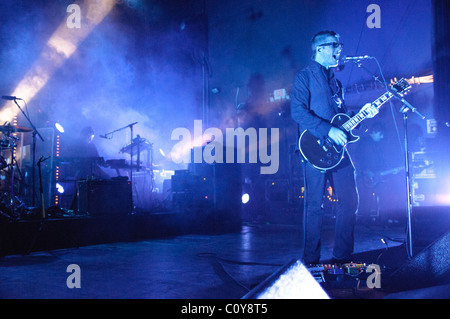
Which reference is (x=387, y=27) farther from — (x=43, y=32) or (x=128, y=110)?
(x=43, y=32)

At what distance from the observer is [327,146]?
264cm

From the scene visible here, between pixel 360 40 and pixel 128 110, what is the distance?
6590 millimetres

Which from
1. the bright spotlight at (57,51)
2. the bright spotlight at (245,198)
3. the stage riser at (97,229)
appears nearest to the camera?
the stage riser at (97,229)

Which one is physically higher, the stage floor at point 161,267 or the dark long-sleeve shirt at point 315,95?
the dark long-sleeve shirt at point 315,95

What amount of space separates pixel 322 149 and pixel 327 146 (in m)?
0.04

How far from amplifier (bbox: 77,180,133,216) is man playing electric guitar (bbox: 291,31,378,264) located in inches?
140

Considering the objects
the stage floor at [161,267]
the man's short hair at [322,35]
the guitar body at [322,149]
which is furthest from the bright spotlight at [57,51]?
the guitar body at [322,149]

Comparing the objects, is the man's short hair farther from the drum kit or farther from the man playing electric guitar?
the drum kit

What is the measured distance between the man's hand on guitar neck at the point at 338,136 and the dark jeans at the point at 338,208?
22 cm

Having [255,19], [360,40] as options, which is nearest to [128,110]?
[255,19]

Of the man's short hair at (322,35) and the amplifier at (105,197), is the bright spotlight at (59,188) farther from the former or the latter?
the man's short hair at (322,35)

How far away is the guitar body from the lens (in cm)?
261

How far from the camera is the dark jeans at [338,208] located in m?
2.61

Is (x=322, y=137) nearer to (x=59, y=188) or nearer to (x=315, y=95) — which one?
(x=315, y=95)
